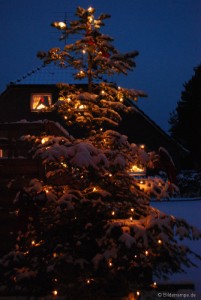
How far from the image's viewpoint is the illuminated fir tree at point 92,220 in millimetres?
4121

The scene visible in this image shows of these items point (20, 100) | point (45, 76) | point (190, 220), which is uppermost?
point (45, 76)

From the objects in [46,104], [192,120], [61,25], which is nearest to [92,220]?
[61,25]

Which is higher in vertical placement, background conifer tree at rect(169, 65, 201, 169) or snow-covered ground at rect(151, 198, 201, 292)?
background conifer tree at rect(169, 65, 201, 169)

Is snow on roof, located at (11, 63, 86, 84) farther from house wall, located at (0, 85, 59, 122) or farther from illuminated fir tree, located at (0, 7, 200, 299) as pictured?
illuminated fir tree, located at (0, 7, 200, 299)

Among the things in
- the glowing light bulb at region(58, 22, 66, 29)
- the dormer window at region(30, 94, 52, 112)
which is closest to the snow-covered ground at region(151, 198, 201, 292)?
the glowing light bulb at region(58, 22, 66, 29)

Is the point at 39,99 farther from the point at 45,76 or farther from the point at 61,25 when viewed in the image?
the point at 61,25

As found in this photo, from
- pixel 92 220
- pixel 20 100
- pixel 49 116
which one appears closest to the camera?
pixel 92 220

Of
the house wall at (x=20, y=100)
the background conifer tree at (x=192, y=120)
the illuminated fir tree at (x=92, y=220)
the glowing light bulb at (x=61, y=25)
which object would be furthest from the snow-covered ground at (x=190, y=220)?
the background conifer tree at (x=192, y=120)

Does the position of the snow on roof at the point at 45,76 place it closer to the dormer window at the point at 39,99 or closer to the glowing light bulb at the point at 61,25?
the dormer window at the point at 39,99

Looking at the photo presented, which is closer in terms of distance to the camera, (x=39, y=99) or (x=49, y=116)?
(x=49, y=116)

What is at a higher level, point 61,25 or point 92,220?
point 61,25

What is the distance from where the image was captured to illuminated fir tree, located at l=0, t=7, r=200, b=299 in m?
4.12

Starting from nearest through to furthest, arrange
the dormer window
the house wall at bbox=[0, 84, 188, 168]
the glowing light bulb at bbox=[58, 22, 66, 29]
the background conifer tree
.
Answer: the glowing light bulb at bbox=[58, 22, 66, 29]
the dormer window
the house wall at bbox=[0, 84, 188, 168]
the background conifer tree

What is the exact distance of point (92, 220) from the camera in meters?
4.53
